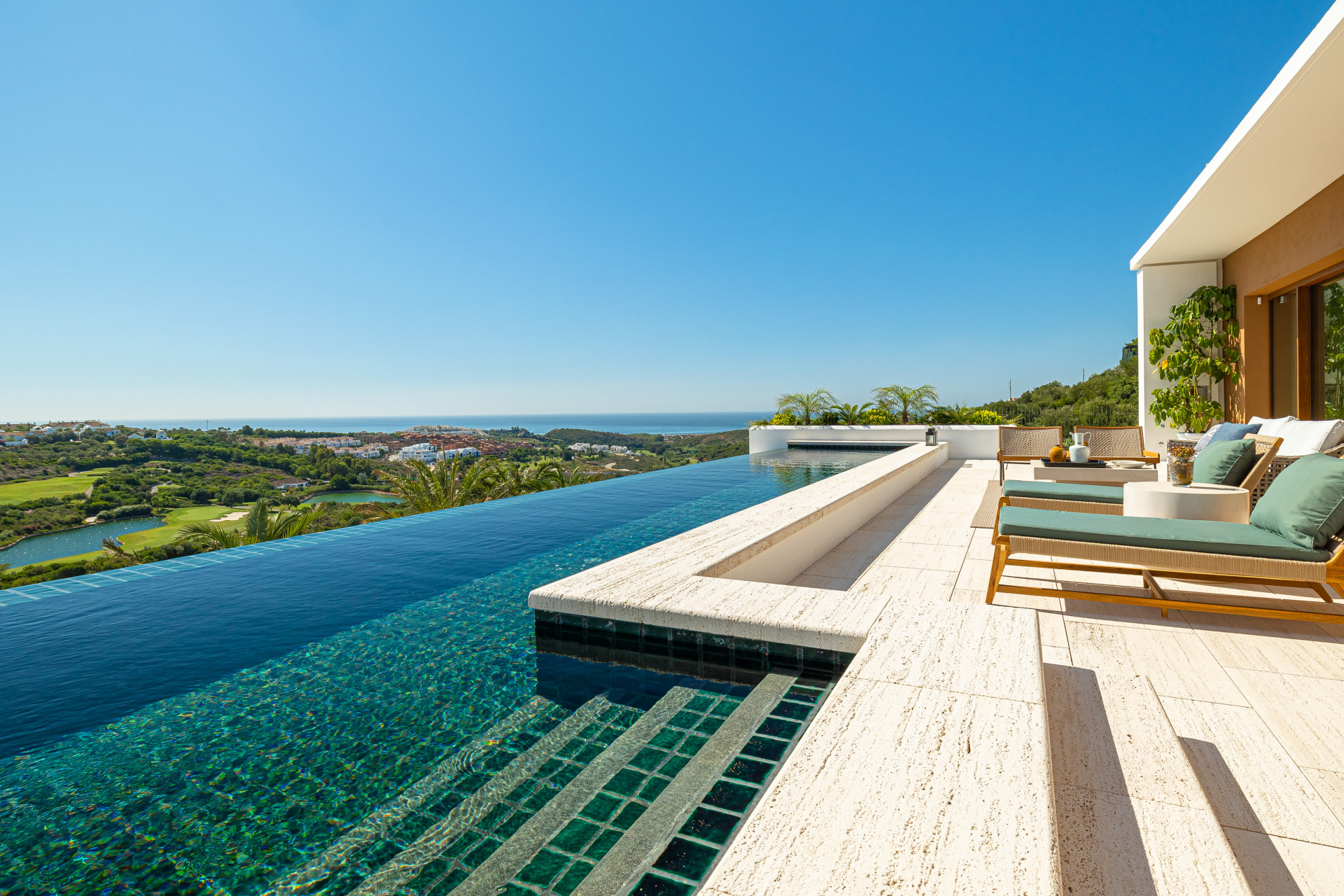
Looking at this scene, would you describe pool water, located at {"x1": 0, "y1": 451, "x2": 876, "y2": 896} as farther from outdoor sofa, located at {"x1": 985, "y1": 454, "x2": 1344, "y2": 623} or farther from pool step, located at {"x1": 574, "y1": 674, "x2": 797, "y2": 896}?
outdoor sofa, located at {"x1": 985, "y1": 454, "x2": 1344, "y2": 623}

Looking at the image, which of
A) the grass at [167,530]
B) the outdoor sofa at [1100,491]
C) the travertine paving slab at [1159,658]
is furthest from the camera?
Result: the grass at [167,530]

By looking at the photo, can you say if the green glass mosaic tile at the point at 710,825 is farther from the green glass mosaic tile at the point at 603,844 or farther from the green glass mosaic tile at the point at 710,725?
the green glass mosaic tile at the point at 710,725

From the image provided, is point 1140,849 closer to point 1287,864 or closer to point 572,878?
point 1287,864

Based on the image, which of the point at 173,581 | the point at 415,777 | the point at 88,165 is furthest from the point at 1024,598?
the point at 88,165

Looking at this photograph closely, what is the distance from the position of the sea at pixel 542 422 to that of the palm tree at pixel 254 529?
6772 millimetres

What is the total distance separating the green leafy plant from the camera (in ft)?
25.2

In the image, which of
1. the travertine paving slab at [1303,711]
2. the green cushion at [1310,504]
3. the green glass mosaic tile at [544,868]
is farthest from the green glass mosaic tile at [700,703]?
the green cushion at [1310,504]

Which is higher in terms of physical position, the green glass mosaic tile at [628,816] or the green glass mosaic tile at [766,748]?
the green glass mosaic tile at [766,748]

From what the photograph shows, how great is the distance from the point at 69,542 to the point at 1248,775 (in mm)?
11178

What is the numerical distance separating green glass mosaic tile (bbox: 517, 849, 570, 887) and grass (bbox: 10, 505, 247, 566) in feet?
24.5

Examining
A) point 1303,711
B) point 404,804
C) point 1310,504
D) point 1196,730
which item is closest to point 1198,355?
point 1310,504

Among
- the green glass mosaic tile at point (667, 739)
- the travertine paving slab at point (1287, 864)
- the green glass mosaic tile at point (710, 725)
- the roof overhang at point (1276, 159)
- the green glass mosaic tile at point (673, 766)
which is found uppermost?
the roof overhang at point (1276, 159)

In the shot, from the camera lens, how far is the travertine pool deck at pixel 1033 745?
3.34 ft

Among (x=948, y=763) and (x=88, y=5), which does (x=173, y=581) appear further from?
(x=88, y=5)
